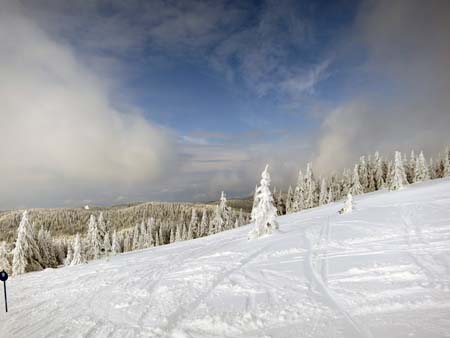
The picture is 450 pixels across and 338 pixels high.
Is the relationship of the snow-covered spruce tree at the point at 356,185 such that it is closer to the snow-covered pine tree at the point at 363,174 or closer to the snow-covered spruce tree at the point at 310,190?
the snow-covered pine tree at the point at 363,174

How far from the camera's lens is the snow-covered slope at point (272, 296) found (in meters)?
6.51

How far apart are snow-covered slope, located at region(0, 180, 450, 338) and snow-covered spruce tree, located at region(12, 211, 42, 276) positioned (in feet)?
84.8

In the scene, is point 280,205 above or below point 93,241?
above

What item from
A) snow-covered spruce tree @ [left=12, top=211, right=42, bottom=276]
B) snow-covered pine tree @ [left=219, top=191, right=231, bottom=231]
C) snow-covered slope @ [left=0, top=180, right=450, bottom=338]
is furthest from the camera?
snow-covered pine tree @ [left=219, top=191, right=231, bottom=231]

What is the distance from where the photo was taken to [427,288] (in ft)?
25.2

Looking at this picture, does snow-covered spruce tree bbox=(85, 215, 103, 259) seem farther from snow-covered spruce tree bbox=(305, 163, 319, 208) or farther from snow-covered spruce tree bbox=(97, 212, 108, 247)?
snow-covered spruce tree bbox=(305, 163, 319, 208)

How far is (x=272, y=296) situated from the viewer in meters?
8.56

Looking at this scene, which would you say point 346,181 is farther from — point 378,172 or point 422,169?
point 422,169

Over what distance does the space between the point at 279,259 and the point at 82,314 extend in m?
8.77

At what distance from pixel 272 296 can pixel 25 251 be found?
40.3 m

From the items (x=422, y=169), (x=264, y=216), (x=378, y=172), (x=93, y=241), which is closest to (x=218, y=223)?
(x=93, y=241)

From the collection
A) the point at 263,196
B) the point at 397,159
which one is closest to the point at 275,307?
the point at 263,196

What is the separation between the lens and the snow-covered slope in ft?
21.4

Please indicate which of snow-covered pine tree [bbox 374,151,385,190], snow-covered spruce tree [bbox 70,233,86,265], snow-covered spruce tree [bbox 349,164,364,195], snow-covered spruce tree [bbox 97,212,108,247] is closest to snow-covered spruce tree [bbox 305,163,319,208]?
snow-covered spruce tree [bbox 349,164,364,195]
